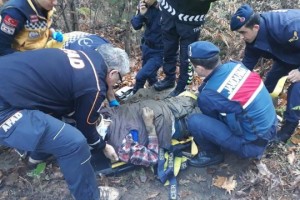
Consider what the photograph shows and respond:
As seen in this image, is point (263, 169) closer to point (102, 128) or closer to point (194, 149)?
Answer: point (194, 149)

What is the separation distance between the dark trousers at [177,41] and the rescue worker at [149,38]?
0.23 metres

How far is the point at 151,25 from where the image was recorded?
5352 millimetres

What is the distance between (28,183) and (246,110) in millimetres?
2613

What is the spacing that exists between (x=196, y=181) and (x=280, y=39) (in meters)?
1.97

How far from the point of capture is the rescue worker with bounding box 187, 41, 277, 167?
3.80m

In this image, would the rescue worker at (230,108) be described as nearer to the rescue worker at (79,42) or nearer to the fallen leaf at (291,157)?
the fallen leaf at (291,157)

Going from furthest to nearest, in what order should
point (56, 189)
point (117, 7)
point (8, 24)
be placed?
point (117, 7) < point (56, 189) < point (8, 24)

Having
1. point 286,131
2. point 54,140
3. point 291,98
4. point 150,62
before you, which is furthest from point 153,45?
point 54,140

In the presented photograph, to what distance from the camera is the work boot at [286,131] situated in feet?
14.6

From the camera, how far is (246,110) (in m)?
3.85

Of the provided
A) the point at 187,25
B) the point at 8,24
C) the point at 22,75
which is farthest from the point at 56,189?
the point at 187,25

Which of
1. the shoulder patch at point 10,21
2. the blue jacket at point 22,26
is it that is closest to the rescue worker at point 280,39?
the blue jacket at point 22,26

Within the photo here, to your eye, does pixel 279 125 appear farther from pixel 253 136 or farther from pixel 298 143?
pixel 253 136

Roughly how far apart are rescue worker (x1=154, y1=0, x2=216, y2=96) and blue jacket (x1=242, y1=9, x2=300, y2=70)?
744 mm
